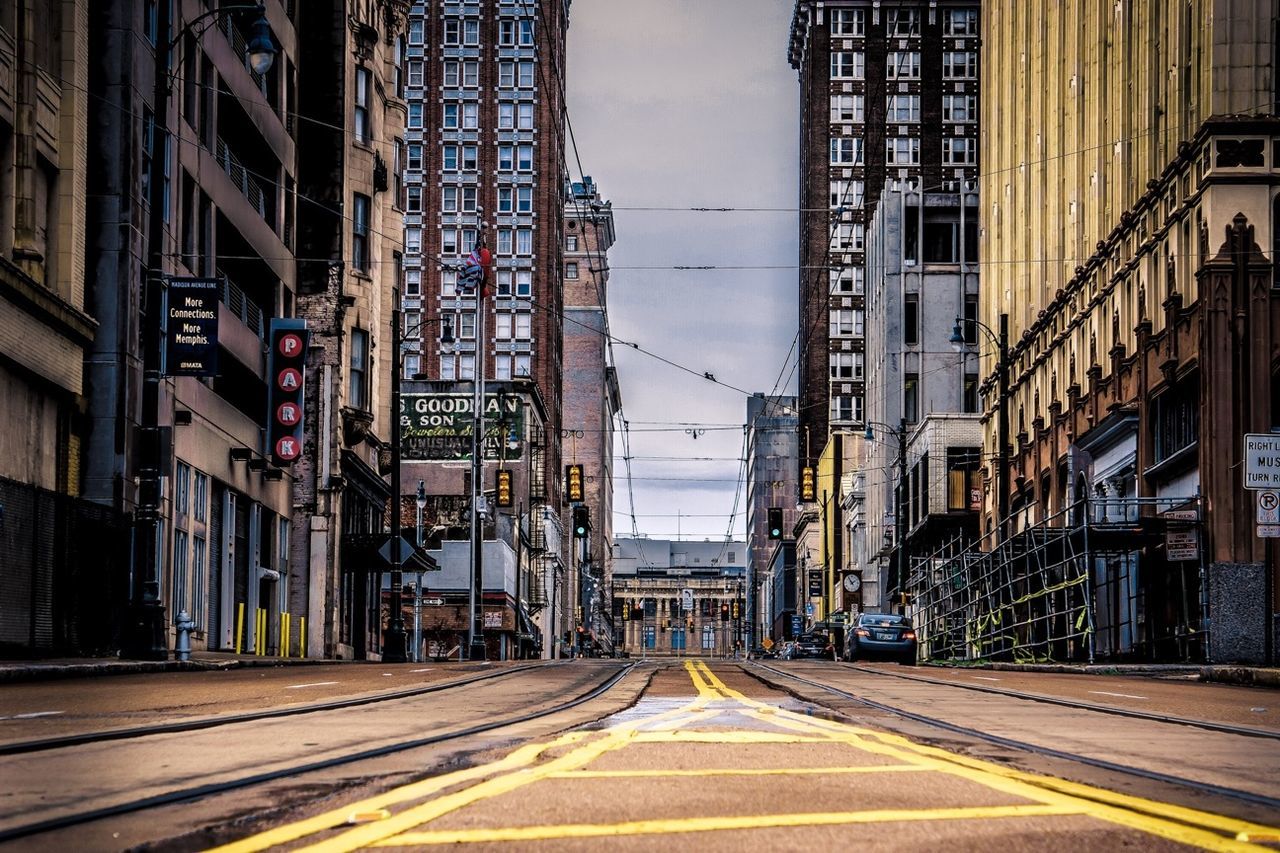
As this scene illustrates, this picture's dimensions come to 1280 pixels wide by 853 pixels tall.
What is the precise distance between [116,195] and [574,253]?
478 feet

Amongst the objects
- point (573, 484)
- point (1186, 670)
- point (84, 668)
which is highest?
point (573, 484)

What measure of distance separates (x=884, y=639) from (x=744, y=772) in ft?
121

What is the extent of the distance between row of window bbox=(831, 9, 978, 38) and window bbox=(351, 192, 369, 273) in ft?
283

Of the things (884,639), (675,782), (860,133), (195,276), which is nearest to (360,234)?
(195,276)

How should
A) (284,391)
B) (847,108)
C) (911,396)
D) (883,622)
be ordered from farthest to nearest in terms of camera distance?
(847,108), (911,396), (284,391), (883,622)

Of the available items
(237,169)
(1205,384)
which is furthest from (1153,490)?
(237,169)

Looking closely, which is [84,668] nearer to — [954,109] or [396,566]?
[396,566]

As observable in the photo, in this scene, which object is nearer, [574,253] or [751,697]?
[751,697]

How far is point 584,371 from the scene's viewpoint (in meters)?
176

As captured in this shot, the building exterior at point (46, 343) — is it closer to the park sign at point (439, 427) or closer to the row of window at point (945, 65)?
the park sign at point (439, 427)

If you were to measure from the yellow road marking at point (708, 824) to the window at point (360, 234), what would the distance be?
52476 millimetres

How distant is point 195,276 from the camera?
3766 centimetres

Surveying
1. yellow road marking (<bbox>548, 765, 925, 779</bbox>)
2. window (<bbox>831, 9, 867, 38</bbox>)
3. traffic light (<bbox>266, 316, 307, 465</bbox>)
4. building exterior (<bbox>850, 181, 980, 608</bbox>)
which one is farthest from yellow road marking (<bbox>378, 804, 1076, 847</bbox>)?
window (<bbox>831, 9, 867, 38</bbox>)

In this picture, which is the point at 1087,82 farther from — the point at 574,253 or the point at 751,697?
the point at 574,253
